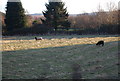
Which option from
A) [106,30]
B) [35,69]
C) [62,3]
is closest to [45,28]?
[62,3]

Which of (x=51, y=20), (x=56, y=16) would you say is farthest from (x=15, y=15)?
(x=56, y=16)

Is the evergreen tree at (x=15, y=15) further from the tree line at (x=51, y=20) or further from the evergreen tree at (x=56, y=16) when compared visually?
the evergreen tree at (x=56, y=16)

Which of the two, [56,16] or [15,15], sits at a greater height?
[15,15]

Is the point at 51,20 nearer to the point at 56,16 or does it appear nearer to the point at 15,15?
the point at 56,16

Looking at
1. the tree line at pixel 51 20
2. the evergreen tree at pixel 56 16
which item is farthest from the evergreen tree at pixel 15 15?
the evergreen tree at pixel 56 16

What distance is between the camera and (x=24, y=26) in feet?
111

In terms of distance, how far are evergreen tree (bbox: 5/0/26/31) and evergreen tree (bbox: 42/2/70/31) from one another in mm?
4684

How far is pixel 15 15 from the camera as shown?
33969mm

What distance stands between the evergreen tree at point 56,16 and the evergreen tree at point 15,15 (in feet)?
15.4

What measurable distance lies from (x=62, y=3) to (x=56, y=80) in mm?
31487

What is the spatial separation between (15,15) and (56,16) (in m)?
8.22

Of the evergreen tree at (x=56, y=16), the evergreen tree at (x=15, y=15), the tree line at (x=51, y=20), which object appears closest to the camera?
the tree line at (x=51, y=20)

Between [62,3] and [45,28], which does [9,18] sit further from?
[62,3]

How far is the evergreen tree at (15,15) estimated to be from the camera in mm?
33812
